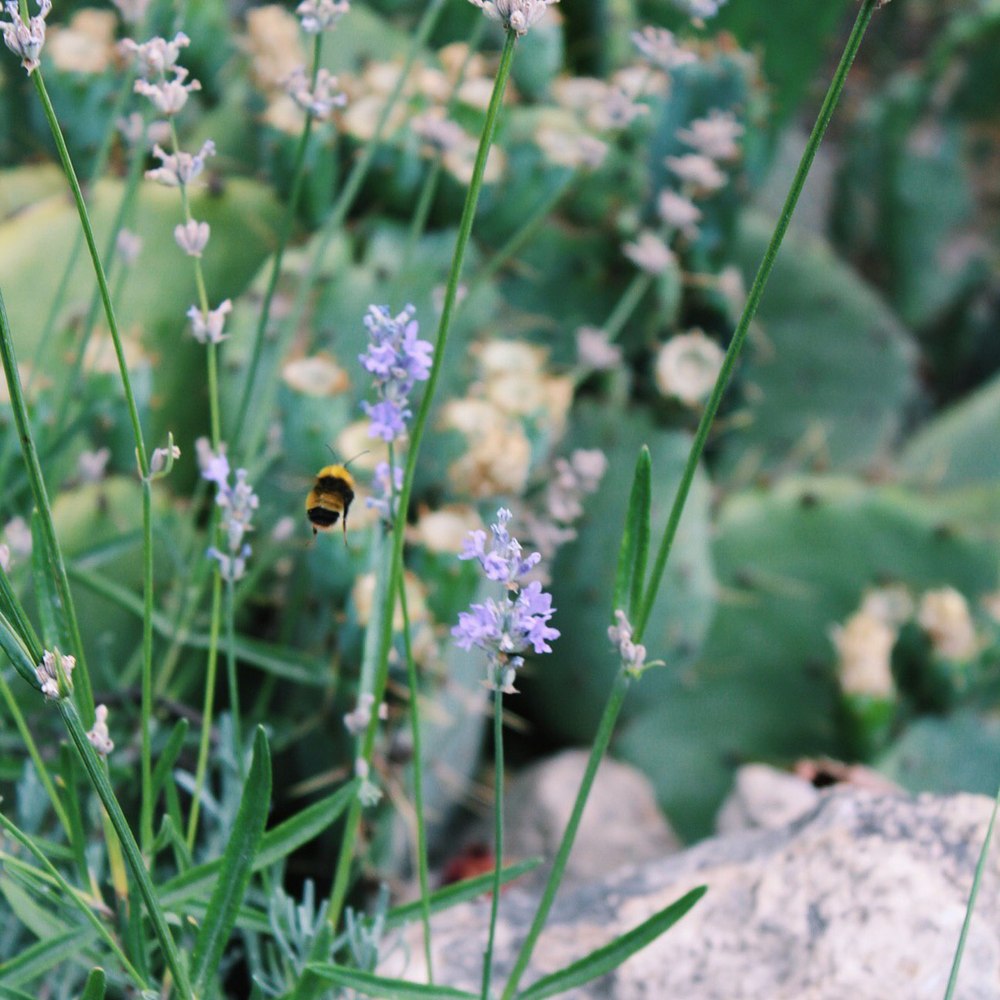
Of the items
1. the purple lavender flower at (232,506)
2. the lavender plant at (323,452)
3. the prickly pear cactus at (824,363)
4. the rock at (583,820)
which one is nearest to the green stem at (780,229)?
the lavender plant at (323,452)

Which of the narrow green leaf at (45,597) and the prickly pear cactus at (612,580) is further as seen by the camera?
the prickly pear cactus at (612,580)

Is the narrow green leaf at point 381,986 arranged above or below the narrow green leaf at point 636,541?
below

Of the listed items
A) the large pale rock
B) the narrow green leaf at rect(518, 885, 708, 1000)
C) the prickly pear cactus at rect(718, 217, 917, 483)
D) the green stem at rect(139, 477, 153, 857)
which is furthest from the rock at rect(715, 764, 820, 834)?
the prickly pear cactus at rect(718, 217, 917, 483)

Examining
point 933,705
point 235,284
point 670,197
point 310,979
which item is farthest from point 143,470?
point 933,705

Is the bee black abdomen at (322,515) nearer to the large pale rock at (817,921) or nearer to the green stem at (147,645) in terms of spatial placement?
the green stem at (147,645)

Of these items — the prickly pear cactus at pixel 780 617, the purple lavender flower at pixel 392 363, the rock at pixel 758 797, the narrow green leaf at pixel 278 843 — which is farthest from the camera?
the prickly pear cactus at pixel 780 617

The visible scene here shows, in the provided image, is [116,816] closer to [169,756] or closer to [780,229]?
[169,756]

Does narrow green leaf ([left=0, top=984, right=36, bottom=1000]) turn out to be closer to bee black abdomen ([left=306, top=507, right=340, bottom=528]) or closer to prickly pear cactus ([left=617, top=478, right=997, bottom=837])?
bee black abdomen ([left=306, top=507, right=340, bottom=528])
